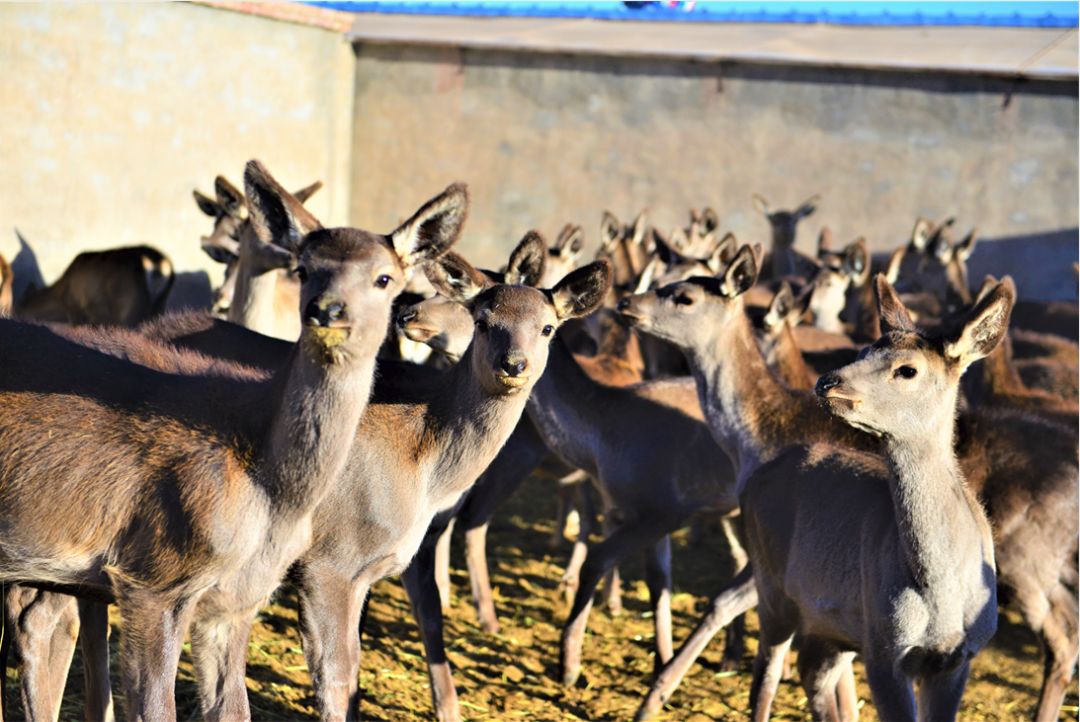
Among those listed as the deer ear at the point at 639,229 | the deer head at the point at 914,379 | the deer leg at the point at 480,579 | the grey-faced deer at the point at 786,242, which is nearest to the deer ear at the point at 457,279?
the deer head at the point at 914,379

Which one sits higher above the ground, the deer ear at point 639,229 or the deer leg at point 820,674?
the deer ear at point 639,229

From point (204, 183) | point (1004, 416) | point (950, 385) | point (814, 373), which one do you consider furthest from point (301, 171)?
point (950, 385)

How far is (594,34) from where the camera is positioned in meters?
17.4

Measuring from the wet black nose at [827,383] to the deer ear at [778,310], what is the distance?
3.50m

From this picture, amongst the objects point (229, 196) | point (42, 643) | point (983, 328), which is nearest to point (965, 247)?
point (229, 196)

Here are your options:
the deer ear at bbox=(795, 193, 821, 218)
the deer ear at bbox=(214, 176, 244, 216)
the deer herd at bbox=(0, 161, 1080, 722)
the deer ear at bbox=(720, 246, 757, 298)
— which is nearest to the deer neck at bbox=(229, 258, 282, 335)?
the deer herd at bbox=(0, 161, 1080, 722)

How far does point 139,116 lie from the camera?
13.0 m

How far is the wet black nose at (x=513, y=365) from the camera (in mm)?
5676

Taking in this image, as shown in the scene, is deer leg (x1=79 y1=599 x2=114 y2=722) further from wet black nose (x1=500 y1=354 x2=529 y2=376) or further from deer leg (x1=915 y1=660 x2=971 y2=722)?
deer leg (x1=915 y1=660 x2=971 y2=722)

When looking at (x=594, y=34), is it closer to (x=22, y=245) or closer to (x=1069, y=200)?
(x=1069, y=200)

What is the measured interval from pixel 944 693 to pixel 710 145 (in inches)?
453

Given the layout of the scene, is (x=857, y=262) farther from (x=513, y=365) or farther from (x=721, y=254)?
(x=513, y=365)

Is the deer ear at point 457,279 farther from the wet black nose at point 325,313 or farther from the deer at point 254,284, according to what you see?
the deer at point 254,284

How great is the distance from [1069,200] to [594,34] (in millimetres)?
6096
